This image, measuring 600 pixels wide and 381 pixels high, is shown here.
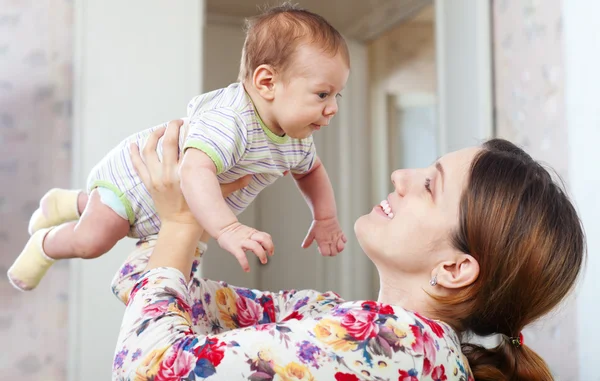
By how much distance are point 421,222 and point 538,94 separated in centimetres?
171

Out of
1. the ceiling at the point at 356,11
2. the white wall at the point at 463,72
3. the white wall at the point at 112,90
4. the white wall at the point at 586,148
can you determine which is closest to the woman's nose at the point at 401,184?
the white wall at the point at 586,148

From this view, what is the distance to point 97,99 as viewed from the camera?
2545mm

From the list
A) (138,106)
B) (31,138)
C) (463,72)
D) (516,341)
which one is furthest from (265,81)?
(463,72)

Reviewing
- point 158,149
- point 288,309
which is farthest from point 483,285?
point 158,149

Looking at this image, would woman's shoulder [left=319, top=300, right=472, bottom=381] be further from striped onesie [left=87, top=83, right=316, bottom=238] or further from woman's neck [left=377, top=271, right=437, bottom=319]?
A: striped onesie [left=87, top=83, right=316, bottom=238]

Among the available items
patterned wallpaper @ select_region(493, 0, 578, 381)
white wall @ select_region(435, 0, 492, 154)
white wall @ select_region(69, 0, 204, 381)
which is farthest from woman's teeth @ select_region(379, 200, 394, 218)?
white wall @ select_region(435, 0, 492, 154)

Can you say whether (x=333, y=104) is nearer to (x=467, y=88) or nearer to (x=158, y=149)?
(x=158, y=149)

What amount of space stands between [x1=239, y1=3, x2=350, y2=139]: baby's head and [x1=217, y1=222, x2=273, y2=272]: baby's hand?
0.97 ft

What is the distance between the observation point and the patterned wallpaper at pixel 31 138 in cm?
262

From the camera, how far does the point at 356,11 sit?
13.4 ft

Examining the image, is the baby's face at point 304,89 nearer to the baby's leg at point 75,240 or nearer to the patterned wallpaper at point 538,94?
the baby's leg at point 75,240

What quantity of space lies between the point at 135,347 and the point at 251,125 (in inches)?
20.9

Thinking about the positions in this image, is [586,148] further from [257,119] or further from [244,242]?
[244,242]

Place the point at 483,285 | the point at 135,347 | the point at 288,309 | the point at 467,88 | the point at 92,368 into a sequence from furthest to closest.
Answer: the point at 467,88, the point at 92,368, the point at 288,309, the point at 483,285, the point at 135,347
